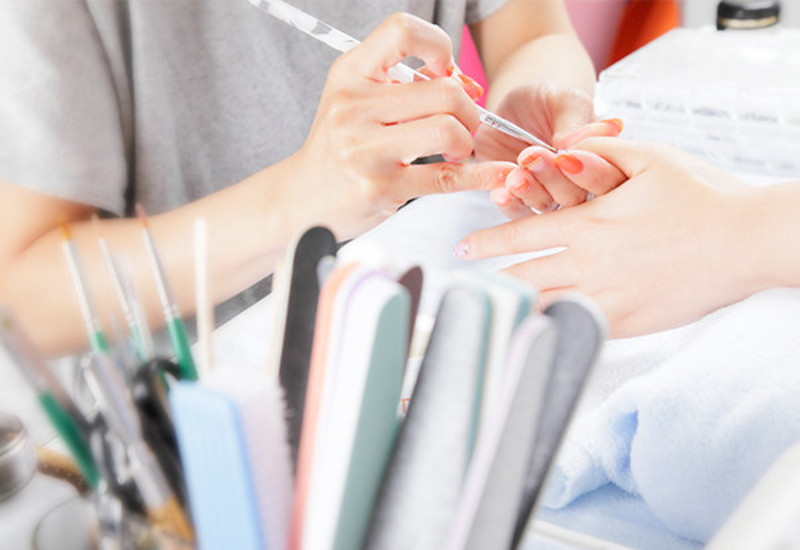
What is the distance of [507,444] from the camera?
17 cm

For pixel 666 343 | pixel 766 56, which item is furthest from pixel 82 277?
pixel 766 56

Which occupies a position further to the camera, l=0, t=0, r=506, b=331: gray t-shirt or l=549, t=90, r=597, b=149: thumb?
l=549, t=90, r=597, b=149: thumb

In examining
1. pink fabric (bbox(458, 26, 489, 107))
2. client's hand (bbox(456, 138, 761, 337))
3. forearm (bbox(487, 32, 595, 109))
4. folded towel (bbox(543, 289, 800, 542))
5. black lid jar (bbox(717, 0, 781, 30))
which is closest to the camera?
folded towel (bbox(543, 289, 800, 542))

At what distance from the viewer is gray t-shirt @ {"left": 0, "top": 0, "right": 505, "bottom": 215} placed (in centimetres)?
44

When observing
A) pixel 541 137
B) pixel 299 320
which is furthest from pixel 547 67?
pixel 299 320

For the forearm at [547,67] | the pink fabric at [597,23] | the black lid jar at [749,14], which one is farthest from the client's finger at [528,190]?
the black lid jar at [749,14]

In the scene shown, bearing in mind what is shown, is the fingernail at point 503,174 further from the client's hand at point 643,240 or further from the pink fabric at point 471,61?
the pink fabric at point 471,61

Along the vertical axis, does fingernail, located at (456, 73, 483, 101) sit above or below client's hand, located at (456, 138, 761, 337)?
above

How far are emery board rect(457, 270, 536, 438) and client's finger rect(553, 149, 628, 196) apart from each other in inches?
12.5

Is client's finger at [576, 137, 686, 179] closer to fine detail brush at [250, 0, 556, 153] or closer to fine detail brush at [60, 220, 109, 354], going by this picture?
fine detail brush at [250, 0, 556, 153]

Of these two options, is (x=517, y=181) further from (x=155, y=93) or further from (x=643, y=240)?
(x=155, y=93)

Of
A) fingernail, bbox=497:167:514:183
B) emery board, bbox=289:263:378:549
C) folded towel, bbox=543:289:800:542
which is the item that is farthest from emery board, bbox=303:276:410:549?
fingernail, bbox=497:167:514:183

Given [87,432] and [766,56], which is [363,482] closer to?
[87,432]

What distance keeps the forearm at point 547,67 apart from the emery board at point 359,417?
1.96ft
